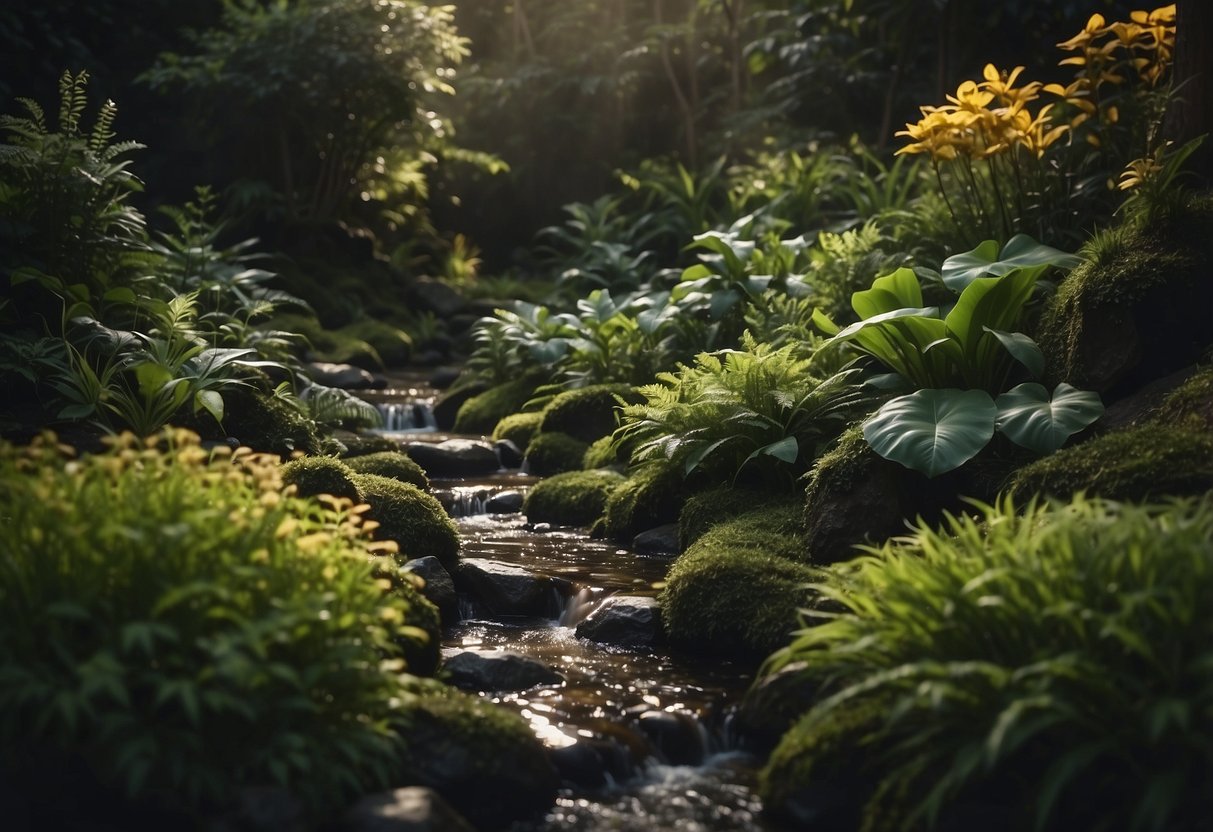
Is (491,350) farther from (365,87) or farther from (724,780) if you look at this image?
(724,780)

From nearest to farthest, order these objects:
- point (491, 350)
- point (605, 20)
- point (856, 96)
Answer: point (491, 350) → point (856, 96) → point (605, 20)

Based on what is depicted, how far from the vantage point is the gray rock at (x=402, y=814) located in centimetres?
→ 359

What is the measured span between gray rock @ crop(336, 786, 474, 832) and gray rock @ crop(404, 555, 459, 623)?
89.8 inches

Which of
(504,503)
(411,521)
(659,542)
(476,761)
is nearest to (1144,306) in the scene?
(659,542)

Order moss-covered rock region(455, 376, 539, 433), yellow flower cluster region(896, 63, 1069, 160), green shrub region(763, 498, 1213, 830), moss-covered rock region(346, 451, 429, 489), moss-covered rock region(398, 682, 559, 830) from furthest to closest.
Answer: moss-covered rock region(455, 376, 539, 433), moss-covered rock region(346, 451, 429, 489), yellow flower cluster region(896, 63, 1069, 160), moss-covered rock region(398, 682, 559, 830), green shrub region(763, 498, 1213, 830)

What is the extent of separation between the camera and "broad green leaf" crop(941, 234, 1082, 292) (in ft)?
22.2

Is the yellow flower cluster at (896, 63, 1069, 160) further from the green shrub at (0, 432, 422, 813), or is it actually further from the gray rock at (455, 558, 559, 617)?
the green shrub at (0, 432, 422, 813)

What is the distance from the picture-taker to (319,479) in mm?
6527

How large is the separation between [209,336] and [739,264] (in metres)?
4.41

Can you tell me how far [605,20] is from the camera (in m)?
20.5

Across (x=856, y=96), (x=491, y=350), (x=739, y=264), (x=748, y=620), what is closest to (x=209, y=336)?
(x=491, y=350)

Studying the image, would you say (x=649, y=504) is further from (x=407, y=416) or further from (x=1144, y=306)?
(x=407, y=416)

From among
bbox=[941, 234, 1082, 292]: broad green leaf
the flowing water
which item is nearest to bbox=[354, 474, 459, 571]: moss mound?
the flowing water

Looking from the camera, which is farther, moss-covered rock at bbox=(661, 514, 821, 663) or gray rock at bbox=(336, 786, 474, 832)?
moss-covered rock at bbox=(661, 514, 821, 663)
